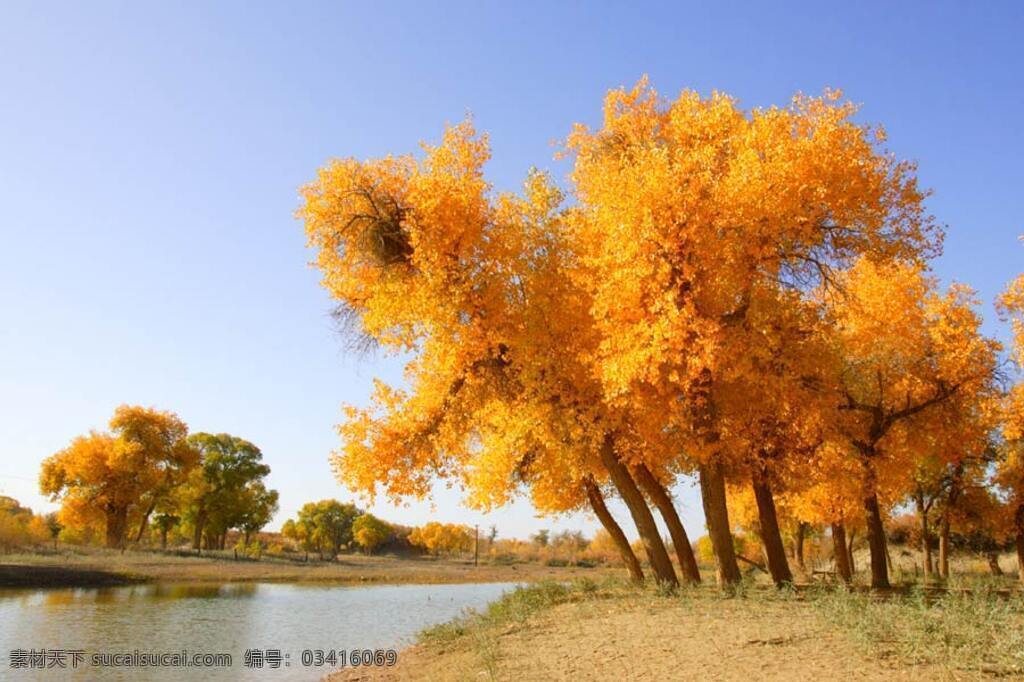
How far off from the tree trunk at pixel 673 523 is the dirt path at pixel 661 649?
326 centimetres

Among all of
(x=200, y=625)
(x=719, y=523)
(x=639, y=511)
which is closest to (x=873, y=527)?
(x=719, y=523)

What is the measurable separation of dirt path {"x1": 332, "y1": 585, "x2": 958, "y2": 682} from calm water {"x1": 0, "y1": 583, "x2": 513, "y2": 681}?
4.28 metres

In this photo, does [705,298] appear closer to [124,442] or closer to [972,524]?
[972,524]

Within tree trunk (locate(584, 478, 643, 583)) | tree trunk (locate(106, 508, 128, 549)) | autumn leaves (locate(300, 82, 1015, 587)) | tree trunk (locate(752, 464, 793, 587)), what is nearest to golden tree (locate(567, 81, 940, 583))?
autumn leaves (locate(300, 82, 1015, 587))

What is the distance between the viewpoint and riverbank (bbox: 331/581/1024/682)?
7.64 meters

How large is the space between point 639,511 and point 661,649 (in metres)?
6.40

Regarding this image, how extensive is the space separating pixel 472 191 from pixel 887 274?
13.0 metres

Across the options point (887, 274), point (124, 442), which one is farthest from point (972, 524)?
point (124, 442)

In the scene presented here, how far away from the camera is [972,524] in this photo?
31.8 metres

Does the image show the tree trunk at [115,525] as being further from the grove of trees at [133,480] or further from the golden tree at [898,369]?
the golden tree at [898,369]

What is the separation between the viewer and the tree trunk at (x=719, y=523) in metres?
14.4

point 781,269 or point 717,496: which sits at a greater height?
point 781,269

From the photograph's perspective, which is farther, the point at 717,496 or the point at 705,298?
the point at 717,496

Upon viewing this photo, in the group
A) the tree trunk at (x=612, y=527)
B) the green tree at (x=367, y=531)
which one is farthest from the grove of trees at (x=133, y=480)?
the tree trunk at (x=612, y=527)
